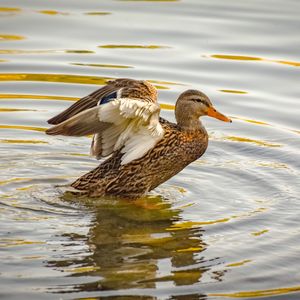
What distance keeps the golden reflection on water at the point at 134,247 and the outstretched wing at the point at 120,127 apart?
0.51 meters

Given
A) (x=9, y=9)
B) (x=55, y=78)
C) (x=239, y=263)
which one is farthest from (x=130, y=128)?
(x=9, y=9)

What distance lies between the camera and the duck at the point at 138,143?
361 inches

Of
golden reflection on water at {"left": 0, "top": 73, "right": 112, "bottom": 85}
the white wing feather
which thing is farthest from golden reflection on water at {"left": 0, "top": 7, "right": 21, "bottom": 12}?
the white wing feather

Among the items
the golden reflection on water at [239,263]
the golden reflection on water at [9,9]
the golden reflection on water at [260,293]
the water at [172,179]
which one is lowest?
the golden reflection on water at [260,293]

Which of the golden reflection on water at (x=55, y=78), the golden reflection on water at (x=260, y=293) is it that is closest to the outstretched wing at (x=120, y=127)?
the golden reflection on water at (x=260, y=293)

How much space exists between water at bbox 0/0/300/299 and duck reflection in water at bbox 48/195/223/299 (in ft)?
0.05

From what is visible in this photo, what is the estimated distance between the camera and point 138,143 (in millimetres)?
9430

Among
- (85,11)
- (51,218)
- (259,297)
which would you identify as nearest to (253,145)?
(51,218)

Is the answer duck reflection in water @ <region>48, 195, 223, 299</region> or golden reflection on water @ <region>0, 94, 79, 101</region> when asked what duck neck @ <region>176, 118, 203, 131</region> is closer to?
duck reflection in water @ <region>48, 195, 223, 299</region>

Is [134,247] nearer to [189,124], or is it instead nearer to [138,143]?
[138,143]

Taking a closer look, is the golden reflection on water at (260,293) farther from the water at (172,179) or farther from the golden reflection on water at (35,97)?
the golden reflection on water at (35,97)

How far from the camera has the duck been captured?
361 inches

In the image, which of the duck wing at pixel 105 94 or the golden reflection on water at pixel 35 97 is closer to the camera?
the duck wing at pixel 105 94

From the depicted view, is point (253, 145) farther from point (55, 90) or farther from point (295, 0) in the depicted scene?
point (295, 0)
